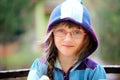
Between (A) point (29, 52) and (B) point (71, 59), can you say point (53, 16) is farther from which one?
(A) point (29, 52)

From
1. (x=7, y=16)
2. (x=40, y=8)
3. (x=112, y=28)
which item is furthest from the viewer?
(x=40, y=8)

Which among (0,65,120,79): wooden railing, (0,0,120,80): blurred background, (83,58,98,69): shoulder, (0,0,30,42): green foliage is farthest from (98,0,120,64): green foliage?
(83,58,98,69): shoulder

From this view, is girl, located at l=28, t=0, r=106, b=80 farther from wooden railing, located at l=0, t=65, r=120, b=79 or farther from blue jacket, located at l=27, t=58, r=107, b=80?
wooden railing, located at l=0, t=65, r=120, b=79

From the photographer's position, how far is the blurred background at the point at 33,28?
3.12 m

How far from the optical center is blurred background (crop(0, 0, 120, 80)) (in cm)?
312

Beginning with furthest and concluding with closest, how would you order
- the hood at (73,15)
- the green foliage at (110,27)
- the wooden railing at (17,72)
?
the green foliage at (110,27) < the wooden railing at (17,72) < the hood at (73,15)

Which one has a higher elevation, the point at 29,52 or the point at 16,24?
the point at 16,24

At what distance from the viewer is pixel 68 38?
895 mm

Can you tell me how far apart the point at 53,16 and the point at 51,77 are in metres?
0.20

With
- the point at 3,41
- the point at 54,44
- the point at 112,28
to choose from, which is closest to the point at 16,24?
the point at 3,41

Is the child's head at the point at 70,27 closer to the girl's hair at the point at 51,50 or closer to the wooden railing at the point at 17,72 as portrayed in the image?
the girl's hair at the point at 51,50

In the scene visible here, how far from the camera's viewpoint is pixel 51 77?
97 cm

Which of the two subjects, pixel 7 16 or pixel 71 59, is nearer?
pixel 71 59

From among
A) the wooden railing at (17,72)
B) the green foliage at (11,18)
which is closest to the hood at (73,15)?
the wooden railing at (17,72)
